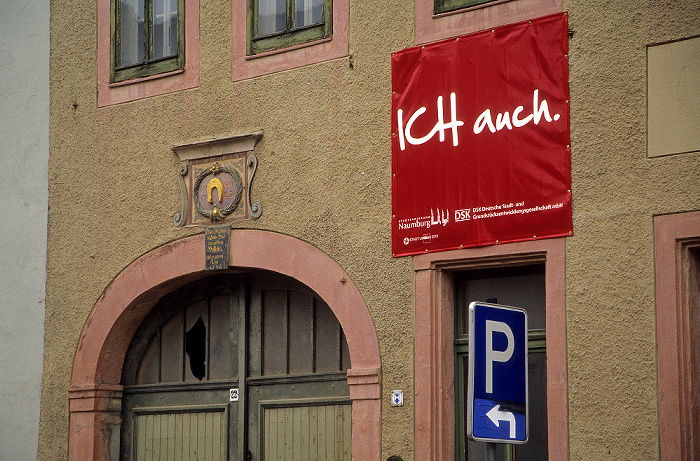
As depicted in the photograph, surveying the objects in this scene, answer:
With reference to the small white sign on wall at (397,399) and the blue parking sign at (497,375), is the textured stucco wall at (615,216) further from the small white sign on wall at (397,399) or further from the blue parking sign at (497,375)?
the blue parking sign at (497,375)

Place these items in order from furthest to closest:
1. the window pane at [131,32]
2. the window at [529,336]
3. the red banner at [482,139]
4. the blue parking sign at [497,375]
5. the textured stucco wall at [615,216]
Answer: the window pane at [131,32], the window at [529,336], the red banner at [482,139], the textured stucco wall at [615,216], the blue parking sign at [497,375]

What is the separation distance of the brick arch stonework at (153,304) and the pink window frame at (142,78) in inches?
60.8

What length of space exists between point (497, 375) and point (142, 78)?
6045 millimetres

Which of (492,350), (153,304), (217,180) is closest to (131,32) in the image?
(217,180)

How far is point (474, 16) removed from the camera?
914 centimetres

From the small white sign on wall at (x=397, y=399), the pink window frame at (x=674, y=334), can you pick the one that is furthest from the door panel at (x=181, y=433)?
the pink window frame at (x=674, y=334)

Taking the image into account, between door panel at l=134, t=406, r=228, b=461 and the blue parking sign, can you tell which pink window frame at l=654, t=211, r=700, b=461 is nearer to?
the blue parking sign

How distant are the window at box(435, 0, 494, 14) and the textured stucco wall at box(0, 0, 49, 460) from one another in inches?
181

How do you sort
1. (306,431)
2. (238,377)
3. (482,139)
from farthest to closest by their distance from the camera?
(238,377)
(306,431)
(482,139)

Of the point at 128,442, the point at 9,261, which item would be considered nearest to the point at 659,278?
the point at 128,442

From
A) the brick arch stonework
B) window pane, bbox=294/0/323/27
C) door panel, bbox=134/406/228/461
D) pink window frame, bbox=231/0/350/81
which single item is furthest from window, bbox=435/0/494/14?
door panel, bbox=134/406/228/461

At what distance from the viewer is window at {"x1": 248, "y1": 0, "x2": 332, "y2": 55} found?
1006 cm

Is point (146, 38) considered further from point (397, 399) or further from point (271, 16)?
point (397, 399)

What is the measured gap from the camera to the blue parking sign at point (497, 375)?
609cm
